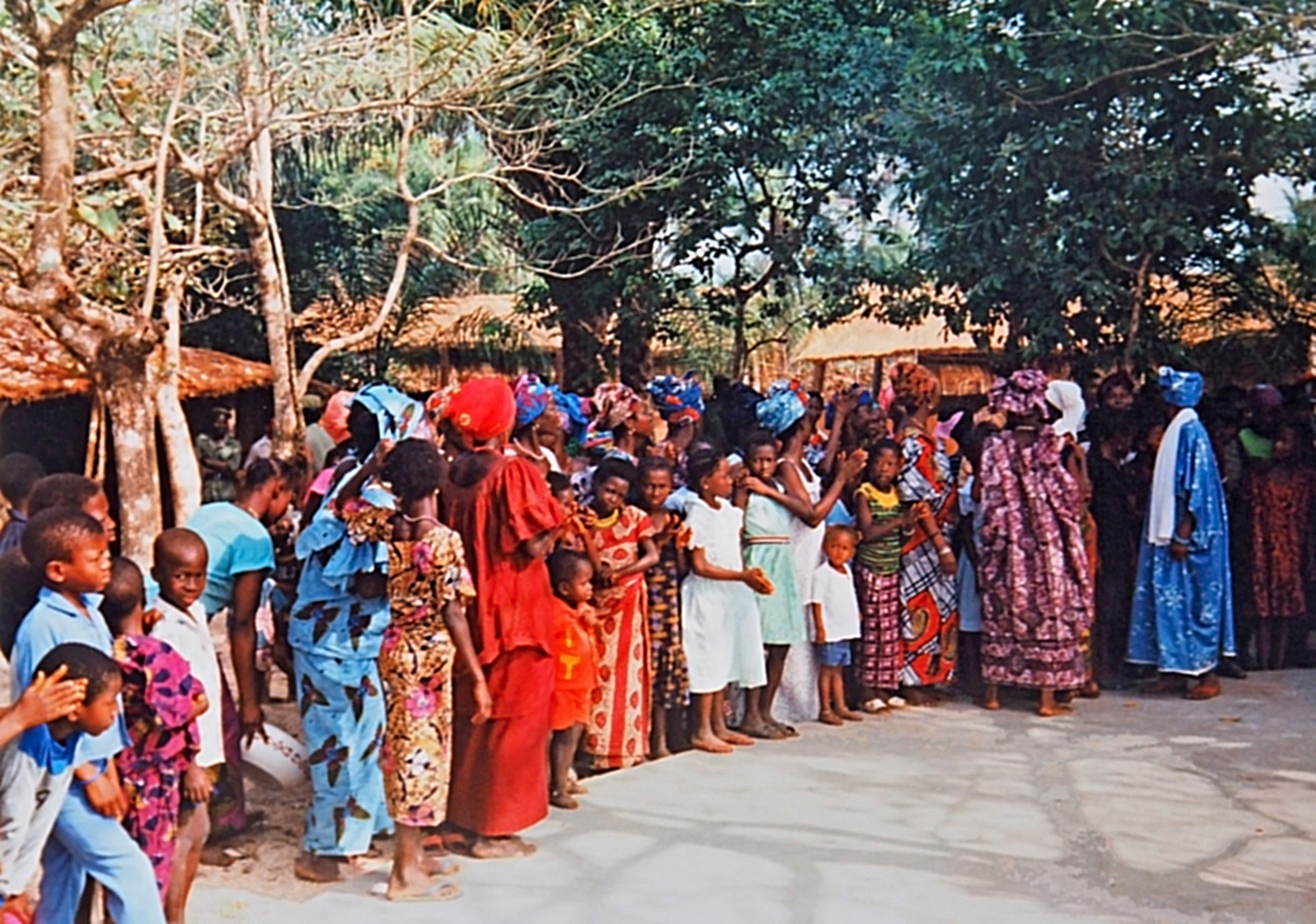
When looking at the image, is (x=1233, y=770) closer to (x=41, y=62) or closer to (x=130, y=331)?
(x=130, y=331)

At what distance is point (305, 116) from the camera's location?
8820 mm

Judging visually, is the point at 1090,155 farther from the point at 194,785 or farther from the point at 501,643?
the point at 194,785

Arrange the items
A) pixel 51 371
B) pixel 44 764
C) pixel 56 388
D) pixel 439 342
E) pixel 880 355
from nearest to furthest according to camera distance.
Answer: pixel 44 764 < pixel 56 388 < pixel 51 371 < pixel 439 342 < pixel 880 355

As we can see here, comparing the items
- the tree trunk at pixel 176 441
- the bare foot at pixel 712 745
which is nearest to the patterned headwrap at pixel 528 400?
the bare foot at pixel 712 745

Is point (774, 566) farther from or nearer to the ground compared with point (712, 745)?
farther from the ground

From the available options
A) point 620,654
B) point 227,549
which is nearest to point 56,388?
point 620,654

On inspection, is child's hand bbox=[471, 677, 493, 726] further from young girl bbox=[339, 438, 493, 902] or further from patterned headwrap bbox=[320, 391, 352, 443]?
patterned headwrap bbox=[320, 391, 352, 443]

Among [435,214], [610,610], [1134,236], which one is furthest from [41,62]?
[435,214]

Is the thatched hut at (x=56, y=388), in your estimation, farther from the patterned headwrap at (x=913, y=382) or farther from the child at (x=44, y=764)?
the child at (x=44, y=764)

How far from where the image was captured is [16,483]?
511cm

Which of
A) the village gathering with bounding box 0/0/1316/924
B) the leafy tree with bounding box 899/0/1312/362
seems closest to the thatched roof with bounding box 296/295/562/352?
the village gathering with bounding box 0/0/1316/924

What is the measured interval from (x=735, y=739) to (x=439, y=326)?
1094cm

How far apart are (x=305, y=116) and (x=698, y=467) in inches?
155

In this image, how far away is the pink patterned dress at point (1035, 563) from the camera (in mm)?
7277
